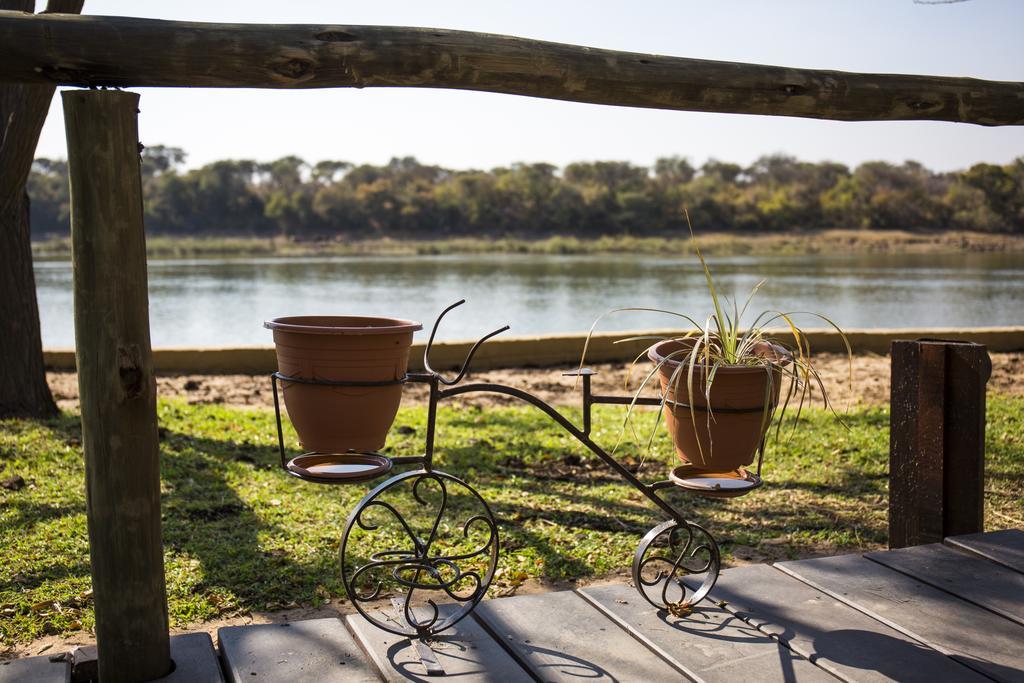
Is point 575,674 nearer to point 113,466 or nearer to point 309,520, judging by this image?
point 113,466

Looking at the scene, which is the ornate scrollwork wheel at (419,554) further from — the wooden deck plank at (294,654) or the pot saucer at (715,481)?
the pot saucer at (715,481)

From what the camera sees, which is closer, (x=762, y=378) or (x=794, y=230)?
(x=762, y=378)

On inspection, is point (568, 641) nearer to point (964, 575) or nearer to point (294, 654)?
point (294, 654)

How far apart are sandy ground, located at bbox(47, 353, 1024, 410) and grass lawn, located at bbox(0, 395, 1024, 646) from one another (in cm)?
56

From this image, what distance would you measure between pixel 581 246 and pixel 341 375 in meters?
27.3

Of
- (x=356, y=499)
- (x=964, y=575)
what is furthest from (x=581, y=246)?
(x=964, y=575)

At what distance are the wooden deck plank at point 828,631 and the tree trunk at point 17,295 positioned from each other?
4262 mm

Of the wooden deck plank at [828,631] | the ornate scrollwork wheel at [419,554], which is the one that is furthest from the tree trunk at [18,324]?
the wooden deck plank at [828,631]

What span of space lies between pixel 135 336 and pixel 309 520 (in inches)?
81.8

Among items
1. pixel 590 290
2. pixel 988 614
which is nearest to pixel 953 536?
pixel 988 614

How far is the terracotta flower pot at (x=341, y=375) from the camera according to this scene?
2.13 metres

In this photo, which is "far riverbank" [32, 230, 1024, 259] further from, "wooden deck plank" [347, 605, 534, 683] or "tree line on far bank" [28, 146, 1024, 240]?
"wooden deck plank" [347, 605, 534, 683]

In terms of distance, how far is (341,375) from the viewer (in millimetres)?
2146

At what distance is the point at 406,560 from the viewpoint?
2.23 meters
